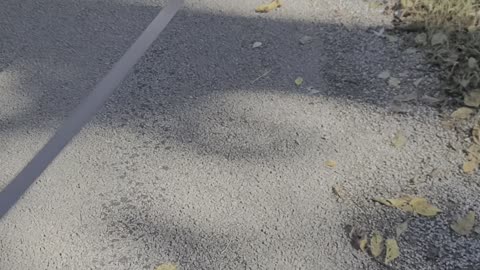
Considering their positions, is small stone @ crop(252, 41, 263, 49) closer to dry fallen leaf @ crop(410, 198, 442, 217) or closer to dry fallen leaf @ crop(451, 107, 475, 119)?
dry fallen leaf @ crop(451, 107, 475, 119)

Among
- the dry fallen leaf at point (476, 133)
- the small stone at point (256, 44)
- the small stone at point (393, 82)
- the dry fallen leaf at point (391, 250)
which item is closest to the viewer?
the dry fallen leaf at point (391, 250)

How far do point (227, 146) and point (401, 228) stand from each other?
0.94m

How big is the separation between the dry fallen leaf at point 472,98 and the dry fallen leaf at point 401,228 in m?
0.83

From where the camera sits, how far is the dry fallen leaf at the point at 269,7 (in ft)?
12.5

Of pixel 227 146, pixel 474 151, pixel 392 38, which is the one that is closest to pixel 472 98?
pixel 474 151

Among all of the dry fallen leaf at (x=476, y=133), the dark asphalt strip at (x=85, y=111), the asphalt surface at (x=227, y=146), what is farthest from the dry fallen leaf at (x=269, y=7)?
the dry fallen leaf at (x=476, y=133)

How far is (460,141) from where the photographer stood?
2.75 m

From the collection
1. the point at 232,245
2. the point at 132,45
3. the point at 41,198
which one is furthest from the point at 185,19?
the point at 232,245

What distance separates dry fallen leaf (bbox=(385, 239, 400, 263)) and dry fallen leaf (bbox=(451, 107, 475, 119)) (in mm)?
844

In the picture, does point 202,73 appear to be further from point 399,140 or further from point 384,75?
point 399,140

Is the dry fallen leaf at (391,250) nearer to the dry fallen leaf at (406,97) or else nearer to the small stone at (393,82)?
the dry fallen leaf at (406,97)

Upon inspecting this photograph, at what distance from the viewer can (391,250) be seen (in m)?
2.31

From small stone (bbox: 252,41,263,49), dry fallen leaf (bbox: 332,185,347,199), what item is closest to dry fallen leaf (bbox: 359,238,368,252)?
dry fallen leaf (bbox: 332,185,347,199)

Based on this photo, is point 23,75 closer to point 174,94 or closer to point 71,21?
point 71,21
